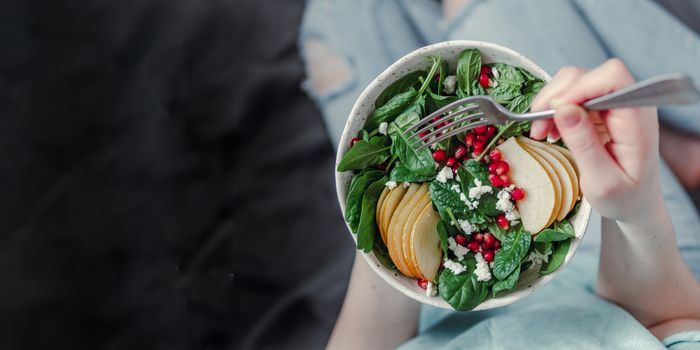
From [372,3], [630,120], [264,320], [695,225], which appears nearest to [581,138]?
[630,120]

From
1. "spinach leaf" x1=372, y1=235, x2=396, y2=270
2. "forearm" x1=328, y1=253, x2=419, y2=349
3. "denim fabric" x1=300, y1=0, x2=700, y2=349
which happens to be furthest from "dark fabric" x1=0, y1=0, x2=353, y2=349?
"spinach leaf" x1=372, y1=235, x2=396, y2=270

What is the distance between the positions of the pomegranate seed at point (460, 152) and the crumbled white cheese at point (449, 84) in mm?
62

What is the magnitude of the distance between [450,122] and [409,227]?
0.12m

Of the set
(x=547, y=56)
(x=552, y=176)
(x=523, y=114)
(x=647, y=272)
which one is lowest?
(x=647, y=272)

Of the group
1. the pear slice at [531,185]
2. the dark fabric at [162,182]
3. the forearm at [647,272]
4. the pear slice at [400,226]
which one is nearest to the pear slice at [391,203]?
the pear slice at [400,226]

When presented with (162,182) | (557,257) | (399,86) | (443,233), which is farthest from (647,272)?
(162,182)

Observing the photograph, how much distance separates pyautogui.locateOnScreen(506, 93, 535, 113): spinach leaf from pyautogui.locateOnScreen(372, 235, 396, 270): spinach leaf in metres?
0.20

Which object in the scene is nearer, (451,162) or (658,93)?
(658,93)

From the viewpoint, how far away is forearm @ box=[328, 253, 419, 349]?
36.4 inches

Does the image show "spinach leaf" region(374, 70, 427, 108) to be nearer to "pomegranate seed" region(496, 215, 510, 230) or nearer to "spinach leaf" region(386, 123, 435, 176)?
"spinach leaf" region(386, 123, 435, 176)

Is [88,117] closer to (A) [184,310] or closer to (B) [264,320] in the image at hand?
(A) [184,310]

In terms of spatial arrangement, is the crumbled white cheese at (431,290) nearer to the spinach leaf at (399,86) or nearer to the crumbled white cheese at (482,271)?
the crumbled white cheese at (482,271)

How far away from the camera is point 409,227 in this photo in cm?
68

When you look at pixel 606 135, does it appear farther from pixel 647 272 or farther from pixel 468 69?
pixel 647 272
